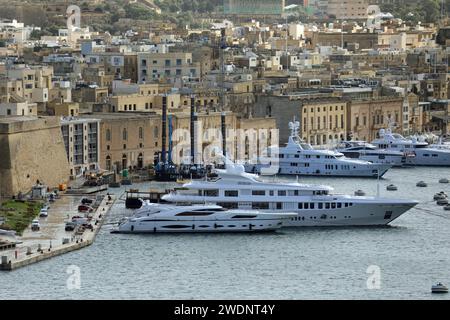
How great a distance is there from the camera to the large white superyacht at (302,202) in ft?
65.4

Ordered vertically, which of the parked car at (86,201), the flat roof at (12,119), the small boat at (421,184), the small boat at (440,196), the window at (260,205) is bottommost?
the small boat at (421,184)

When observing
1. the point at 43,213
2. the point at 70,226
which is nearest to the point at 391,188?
the point at 43,213

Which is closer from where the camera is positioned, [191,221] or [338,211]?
[191,221]

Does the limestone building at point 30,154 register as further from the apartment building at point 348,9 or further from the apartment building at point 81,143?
the apartment building at point 348,9

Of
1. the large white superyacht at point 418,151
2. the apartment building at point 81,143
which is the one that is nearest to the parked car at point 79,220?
the apartment building at point 81,143

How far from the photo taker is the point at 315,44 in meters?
57.2

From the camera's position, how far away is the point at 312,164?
92.1 ft

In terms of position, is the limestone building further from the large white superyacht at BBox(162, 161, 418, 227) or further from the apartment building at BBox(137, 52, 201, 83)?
the apartment building at BBox(137, 52, 201, 83)

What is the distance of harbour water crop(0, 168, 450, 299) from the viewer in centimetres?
1398

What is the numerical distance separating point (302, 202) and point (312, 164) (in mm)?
7987

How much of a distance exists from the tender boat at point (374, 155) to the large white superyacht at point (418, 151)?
0.33 m

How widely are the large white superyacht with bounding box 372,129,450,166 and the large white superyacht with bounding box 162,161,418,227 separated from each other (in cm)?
1116

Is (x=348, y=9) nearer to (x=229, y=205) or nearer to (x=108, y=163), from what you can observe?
(x=108, y=163)

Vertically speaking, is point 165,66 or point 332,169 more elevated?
point 165,66
